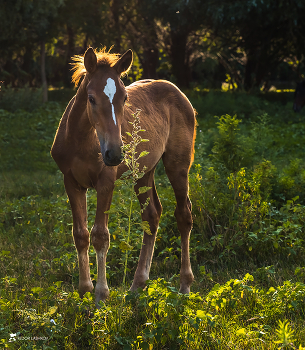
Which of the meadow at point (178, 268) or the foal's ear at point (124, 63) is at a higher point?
the foal's ear at point (124, 63)

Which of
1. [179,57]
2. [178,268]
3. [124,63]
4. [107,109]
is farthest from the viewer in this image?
[179,57]

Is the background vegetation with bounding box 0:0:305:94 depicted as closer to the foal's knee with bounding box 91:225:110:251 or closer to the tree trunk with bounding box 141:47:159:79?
the tree trunk with bounding box 141:47:159:79

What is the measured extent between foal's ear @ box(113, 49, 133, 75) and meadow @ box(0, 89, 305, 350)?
37.9 inches

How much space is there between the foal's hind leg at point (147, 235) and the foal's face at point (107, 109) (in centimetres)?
151

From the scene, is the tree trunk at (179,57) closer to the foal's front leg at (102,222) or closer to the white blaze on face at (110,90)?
the foal's front leg at (102,222)

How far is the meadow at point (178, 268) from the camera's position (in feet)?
9.21

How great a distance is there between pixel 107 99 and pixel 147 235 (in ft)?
6.41

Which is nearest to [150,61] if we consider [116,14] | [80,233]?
[116,14]

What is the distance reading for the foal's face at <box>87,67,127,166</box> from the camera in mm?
2846

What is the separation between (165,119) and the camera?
445 cm

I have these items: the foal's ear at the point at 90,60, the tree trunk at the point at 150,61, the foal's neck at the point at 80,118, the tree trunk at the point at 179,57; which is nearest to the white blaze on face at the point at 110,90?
the foal's ear at the point at 90,60

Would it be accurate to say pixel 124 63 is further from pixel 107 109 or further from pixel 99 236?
pixel 99 236

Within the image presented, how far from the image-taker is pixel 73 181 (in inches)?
141

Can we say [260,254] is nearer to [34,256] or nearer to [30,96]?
[34,256]
